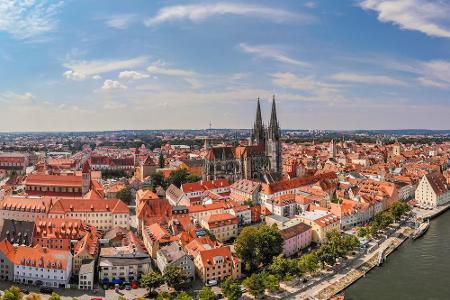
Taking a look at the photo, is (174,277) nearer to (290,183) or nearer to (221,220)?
(221,220)

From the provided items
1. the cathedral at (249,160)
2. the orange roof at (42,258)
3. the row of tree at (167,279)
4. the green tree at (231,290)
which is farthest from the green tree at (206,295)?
the cathedral at (249,160)

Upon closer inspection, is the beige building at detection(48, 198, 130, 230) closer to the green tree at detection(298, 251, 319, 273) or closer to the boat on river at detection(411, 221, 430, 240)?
the green tree at detection(298, 251, 319, 273)

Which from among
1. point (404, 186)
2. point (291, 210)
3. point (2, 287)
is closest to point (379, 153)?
point (404, 186)

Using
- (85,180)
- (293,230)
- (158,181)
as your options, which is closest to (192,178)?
(158,181)

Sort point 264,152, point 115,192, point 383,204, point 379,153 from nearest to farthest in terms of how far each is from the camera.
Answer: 1. point 383,204
2. point 115,192
3. point 264,152
4. point 379,153

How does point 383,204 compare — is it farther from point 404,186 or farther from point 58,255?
point 58,255

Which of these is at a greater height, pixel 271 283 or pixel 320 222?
pixel 320 222

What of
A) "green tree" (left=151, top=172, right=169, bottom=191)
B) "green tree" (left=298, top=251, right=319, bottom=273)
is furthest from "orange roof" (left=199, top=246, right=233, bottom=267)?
"green tree" (left=151, top=172, right=169, bottom=191)
